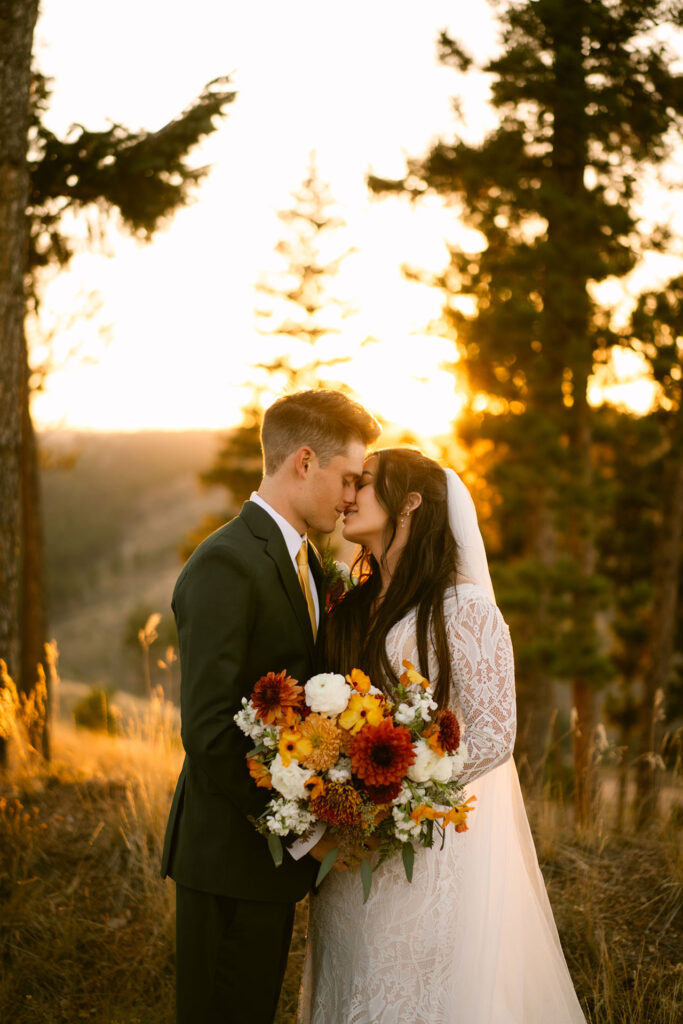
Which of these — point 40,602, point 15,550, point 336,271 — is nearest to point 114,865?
point 15,550

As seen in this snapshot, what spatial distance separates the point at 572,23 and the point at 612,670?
27.3ft

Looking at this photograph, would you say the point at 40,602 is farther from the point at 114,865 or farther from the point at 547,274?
the point at 547,274

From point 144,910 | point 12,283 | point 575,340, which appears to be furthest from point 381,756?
point 575,340

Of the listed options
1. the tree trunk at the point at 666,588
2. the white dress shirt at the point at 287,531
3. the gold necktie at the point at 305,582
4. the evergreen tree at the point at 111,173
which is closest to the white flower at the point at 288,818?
the gold necktie at the point at 305,582

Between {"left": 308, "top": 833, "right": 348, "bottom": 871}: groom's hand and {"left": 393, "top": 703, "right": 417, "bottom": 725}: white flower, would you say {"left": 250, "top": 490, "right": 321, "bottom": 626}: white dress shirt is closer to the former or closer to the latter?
{"left": 393, "top": 703, "right": 417, "bottom": 725}: white flower

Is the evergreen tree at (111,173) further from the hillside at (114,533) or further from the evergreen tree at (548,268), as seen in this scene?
the hillside at (114,533)

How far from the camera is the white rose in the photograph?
2.38m

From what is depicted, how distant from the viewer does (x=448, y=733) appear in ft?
8.05

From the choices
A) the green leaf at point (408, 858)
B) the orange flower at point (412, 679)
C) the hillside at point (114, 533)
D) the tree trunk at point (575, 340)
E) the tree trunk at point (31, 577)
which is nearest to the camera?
the green leaf at point (408, 858)

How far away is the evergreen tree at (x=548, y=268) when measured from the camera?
10.4m

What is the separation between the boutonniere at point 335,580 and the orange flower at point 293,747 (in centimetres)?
93

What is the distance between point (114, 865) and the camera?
16.1ft

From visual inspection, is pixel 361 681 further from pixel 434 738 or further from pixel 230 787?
pixel 230 787

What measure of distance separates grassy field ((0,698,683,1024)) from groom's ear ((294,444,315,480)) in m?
1.94
